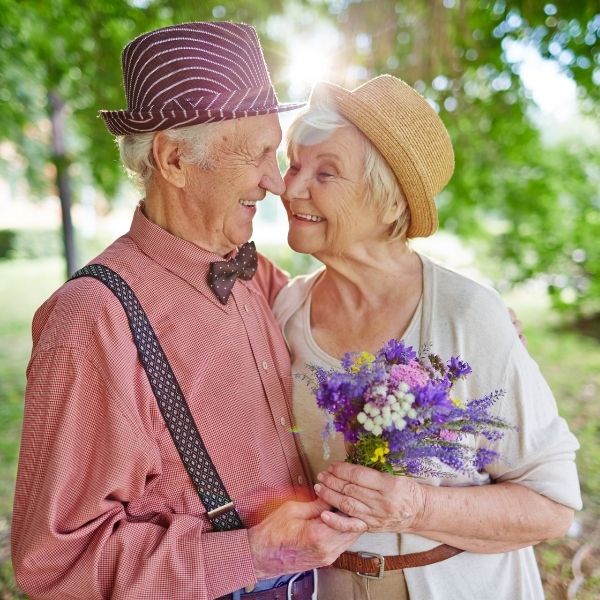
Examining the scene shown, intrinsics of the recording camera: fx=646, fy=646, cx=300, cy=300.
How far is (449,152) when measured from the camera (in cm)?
234

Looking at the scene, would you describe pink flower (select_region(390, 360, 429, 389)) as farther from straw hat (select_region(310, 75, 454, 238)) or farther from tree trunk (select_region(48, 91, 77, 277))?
tree trunk (select_region(48, 91, 77, 277))

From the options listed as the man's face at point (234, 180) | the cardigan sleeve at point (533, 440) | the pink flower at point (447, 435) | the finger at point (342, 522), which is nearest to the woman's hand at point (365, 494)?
the finger at point (342, 522)

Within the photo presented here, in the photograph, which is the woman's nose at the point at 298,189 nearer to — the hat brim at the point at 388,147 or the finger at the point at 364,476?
the hat brim at the point at 388,147

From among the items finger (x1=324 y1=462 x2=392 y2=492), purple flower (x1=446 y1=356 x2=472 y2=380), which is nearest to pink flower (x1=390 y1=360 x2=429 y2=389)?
purple flower (x1=446 y1=356 x2=472 y2=380)

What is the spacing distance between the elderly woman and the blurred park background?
655 millimetres

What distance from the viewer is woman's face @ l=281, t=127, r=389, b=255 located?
7.54 ft

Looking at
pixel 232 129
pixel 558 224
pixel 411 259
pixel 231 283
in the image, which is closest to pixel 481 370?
pixel 411 259

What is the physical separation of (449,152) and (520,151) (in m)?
4.42

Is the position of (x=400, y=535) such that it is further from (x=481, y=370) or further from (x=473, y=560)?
(x=481, y=370)

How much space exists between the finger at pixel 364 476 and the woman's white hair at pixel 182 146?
1.02 metres

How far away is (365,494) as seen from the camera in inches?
69.2

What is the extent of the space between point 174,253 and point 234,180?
0.99ft

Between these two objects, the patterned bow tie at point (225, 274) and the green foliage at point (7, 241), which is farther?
the green foliage at point (7, 241)

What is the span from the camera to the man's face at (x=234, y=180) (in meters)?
2.05
